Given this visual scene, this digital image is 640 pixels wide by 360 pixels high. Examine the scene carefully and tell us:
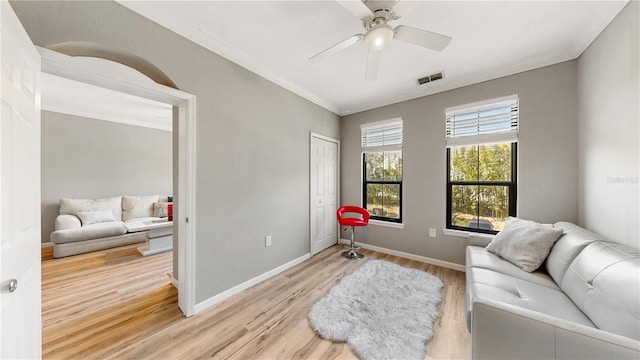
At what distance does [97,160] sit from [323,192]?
4.71 meters

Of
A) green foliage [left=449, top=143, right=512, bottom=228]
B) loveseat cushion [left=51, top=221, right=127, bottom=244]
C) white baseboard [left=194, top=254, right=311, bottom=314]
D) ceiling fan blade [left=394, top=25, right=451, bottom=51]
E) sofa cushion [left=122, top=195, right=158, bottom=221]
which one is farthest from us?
sofa cushion [left=122, top=195, right=158, bottom=221]

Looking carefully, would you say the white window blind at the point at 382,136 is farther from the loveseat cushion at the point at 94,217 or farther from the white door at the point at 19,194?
the loveseat cushion at the point at 94,217

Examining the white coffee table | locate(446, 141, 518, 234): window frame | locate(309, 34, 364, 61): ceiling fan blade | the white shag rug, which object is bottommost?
the white shag rug

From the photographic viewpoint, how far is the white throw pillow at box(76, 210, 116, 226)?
376cm

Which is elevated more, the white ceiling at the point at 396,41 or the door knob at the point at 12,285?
the white ceiling at the point at 396,41

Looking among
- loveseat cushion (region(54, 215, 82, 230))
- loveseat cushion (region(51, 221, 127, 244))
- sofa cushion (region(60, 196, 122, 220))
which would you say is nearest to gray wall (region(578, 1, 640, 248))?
loveseat cushion (region(51, 221, 127, 244))

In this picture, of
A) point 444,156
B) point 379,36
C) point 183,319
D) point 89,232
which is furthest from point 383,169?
point 89,232

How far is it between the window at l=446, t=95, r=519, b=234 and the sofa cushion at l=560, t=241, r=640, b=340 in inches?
53.0

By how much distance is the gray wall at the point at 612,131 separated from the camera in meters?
1.47

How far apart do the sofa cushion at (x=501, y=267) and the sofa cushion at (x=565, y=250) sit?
0.06m

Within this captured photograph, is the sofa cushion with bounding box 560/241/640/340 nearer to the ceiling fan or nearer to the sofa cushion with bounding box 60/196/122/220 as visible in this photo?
the ceiling fan

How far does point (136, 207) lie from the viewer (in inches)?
180

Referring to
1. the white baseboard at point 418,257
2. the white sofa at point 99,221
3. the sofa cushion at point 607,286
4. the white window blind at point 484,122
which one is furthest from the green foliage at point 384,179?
the white sofa at point 99,221

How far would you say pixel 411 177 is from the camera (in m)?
3.29
